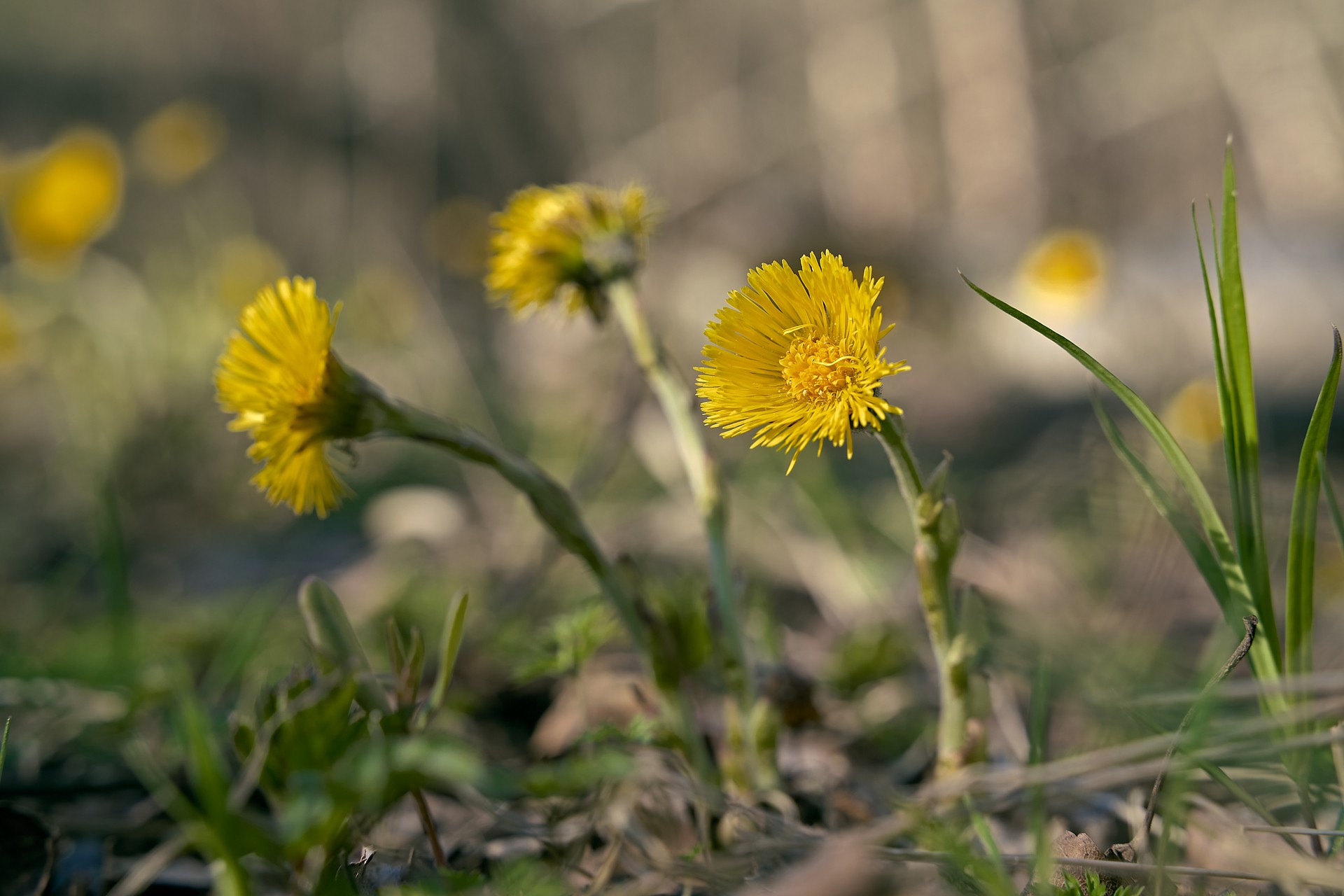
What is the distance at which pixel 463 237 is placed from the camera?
5113 millimetres

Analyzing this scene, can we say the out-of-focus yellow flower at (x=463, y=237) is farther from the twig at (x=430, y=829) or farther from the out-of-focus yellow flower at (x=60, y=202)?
the twig at (x=430, y=829)

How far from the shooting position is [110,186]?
309 centimetres

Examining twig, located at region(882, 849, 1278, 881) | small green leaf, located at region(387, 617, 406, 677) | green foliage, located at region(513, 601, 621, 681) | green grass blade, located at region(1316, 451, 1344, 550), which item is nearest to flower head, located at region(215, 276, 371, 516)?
small green leaf, located at region(387, 617, 406, 677)

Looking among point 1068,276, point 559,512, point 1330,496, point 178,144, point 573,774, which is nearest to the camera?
point 573,774

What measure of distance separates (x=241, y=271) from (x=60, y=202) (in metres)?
0.79

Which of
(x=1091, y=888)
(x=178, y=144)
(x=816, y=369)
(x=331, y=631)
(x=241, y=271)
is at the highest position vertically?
(x=178, y=144)

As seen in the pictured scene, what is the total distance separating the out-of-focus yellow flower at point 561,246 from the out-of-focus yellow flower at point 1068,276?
7.04ft

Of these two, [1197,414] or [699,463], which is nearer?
[699,463]

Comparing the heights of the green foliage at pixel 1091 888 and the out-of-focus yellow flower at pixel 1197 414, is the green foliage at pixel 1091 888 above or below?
below

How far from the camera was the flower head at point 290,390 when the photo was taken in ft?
2.77

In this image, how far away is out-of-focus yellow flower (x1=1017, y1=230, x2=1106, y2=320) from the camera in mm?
2746

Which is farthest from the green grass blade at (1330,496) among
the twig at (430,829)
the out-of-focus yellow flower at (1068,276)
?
the out-of-focus yellow flower at (1068,276)

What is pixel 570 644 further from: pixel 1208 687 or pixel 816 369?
pixel 1208 687

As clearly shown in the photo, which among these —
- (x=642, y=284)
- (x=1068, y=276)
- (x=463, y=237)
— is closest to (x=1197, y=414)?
(x=1068, y=276)
